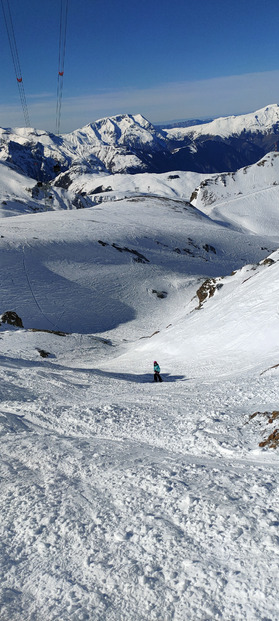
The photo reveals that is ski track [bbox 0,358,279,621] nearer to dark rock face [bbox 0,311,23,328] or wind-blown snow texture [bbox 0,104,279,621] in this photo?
wind-blown snow texture [bbox 0,104,279,621]

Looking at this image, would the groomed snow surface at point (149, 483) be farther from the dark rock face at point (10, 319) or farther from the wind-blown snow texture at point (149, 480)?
the dark rock face at point (10, 319)

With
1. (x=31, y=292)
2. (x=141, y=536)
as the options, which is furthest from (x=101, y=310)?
(x=141, y=536)

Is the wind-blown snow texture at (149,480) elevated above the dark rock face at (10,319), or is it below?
above

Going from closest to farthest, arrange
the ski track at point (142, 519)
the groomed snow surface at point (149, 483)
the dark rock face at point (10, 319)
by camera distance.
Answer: the ski track at point (142, 519), the groomed snow surface at point (149, 483), the dark rock face at point (10, 319)

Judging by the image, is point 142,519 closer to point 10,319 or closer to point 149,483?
point 149,483

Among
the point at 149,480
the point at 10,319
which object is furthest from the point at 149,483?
the point at 10,319

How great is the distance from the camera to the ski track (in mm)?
5637

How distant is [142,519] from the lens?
7324mm

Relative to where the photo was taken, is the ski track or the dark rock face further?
the dark rock face

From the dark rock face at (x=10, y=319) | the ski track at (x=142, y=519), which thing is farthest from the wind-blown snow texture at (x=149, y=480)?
Result: the dark rock face at (x=10, y=319)

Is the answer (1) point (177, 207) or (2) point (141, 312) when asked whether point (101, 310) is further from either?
(1) point (177, 207)

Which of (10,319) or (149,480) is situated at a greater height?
(149,480)

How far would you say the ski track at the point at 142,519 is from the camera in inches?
222

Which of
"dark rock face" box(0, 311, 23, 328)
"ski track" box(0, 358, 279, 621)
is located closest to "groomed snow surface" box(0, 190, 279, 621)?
"ski track" box(0, 358, 279, 621)
